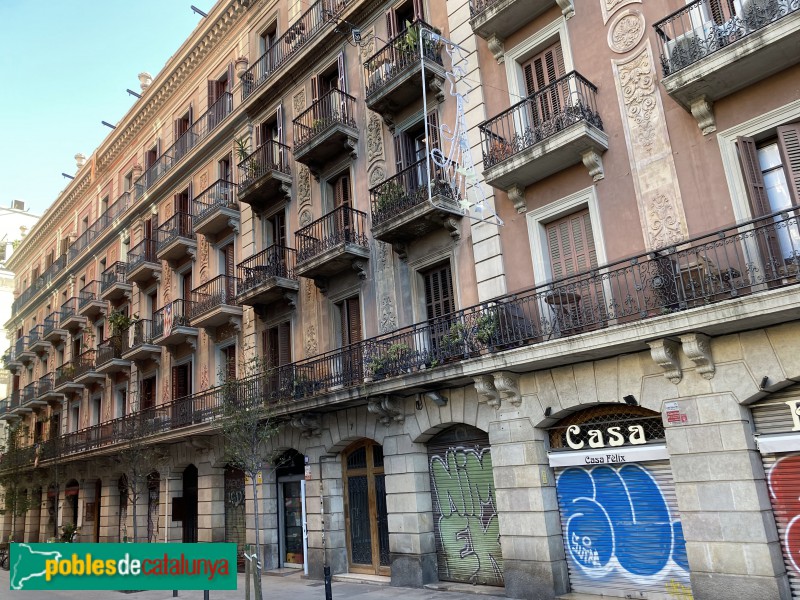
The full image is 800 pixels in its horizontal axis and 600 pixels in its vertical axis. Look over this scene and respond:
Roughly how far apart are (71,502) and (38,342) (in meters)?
10.6

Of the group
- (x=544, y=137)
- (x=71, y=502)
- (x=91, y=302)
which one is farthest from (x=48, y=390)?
(x=544, y=137)

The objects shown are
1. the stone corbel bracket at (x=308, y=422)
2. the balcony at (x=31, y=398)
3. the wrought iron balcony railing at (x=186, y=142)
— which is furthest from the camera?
the balcony at (x=31, y=398)

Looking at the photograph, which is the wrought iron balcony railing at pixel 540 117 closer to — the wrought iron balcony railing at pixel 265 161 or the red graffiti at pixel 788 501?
the red graffiti at pixel 788 501

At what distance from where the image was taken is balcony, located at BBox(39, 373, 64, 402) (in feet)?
111

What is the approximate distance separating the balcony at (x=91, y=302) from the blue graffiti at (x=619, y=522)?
25.5 m

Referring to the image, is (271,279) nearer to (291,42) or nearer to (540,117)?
(291,42)

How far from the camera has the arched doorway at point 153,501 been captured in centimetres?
2384

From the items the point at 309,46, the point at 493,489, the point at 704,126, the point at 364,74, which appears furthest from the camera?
the point at 309,46

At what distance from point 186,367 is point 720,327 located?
1922 cm

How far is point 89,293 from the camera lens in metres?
32.5

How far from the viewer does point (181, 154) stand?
26281 millimetres

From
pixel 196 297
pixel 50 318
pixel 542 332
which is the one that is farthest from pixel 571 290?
pixel 50 318

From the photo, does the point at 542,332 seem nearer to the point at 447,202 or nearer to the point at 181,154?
the point at 447,202

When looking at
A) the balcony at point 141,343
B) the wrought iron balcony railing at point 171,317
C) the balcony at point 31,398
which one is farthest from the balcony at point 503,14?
the balcony at point 31,398
